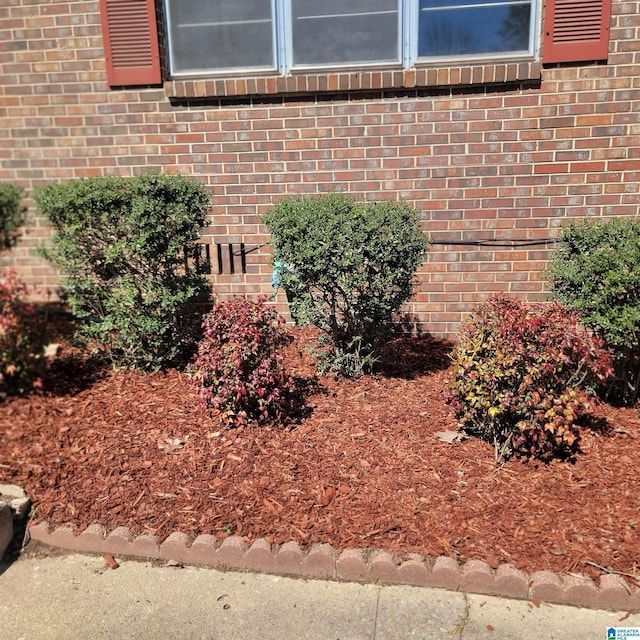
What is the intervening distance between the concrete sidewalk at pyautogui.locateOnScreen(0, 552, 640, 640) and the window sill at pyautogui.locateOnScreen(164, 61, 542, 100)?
4053 millimetres

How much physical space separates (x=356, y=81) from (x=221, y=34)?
1.37 metres

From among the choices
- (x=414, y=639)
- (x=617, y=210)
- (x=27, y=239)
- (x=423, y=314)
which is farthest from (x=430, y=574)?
(x=27, y=239)

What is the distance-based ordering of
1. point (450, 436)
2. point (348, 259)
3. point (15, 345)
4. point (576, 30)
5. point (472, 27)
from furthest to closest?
point (472, 27), point (576, 30), point (15, 345), point (348, 259), point (450, 436)

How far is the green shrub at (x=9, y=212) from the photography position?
207 inches

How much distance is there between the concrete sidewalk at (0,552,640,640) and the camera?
8.27 ft

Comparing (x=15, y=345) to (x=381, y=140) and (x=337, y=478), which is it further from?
(x=381, y=140)

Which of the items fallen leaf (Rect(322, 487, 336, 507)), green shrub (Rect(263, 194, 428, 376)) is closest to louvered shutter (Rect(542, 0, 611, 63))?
green shrub (Rect(263, 194, 428, 376))

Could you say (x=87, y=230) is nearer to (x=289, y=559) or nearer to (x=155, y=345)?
(x=155, y=345)

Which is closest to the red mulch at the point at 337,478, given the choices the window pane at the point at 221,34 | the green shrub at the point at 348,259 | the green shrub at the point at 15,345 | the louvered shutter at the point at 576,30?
the green shrub at the point at 15,345

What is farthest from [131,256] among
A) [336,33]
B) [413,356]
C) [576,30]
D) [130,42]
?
[576,30]

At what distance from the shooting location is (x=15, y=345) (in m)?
4.08

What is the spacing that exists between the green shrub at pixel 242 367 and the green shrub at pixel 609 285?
6.50 ft

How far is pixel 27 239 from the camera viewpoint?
19.6 ft

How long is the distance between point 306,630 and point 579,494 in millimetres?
1638
